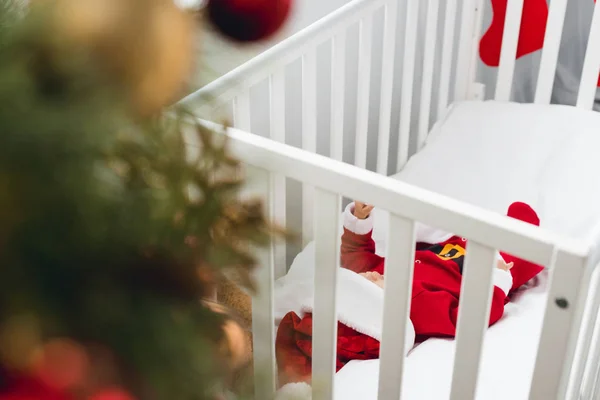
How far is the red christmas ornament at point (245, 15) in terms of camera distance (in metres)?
0.24

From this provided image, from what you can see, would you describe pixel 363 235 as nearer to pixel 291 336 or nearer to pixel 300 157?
pixel 291 336

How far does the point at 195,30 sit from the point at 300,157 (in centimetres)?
54

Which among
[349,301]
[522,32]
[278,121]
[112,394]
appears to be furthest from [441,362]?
[522,32]

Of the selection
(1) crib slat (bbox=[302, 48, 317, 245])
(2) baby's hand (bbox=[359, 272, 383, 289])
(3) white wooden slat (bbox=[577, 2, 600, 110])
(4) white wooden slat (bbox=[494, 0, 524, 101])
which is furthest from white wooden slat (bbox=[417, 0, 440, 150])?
(2) baby's hand (bbox=[359, 272, 383, 289])

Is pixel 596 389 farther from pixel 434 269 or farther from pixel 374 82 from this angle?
pixel 374 82

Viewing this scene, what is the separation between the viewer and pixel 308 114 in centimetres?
132

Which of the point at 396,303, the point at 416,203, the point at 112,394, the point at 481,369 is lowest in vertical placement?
the point at 481,369

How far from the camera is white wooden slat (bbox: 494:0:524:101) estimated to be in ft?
5.75

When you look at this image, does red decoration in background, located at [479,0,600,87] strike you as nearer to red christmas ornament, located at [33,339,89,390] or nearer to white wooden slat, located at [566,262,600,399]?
white wooden slat, located at [566,262,600,399]

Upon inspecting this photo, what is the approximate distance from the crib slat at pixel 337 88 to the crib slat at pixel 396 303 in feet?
2.19

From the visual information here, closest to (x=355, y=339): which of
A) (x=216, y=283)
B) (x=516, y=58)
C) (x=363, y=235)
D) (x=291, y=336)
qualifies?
(x=291, y=336)

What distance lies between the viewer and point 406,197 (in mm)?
709

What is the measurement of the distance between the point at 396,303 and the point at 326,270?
3.4 inches

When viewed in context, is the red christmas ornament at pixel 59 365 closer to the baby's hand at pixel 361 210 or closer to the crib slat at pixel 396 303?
the crib slat at pixel 396 303
